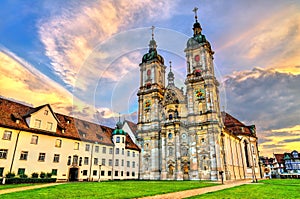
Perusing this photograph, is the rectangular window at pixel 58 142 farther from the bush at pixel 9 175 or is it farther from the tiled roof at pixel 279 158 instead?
the tiled roof at pixel 279 158

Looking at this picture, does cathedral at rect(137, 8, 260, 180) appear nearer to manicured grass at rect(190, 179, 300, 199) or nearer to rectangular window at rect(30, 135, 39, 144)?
manicured grass at rect(190, 179, 300, 199)

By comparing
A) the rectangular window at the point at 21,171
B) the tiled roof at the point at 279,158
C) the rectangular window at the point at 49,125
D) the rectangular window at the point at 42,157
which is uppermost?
the rectangular window at the point at 49,125

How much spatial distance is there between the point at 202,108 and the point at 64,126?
32.8 metres

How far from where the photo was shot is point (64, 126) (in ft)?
135

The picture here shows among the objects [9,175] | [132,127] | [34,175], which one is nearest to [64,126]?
[34,175]

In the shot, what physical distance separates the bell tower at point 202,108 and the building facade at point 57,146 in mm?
17692

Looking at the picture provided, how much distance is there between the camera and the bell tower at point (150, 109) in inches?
2258

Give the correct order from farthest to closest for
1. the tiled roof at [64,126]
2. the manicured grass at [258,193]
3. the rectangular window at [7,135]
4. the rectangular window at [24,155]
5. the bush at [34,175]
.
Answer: the tiled roof at [64,126], the bush at [34,175], the rectangular window at [24,155], the rectangular window at [7,135], the manicured grass at [258,193]

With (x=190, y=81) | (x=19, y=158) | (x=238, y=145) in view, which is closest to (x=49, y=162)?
(x=19, y=158)

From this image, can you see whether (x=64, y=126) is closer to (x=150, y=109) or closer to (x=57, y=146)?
(x=57, y=146)

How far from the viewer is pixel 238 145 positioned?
218 feet

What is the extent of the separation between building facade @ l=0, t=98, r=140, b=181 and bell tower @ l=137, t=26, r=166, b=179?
7.81 m

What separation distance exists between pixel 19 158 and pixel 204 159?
37232mm

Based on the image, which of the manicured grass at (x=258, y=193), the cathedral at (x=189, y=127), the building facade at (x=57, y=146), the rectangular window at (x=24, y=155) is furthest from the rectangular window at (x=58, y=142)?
the manicured grass at (x=258, y=193)
